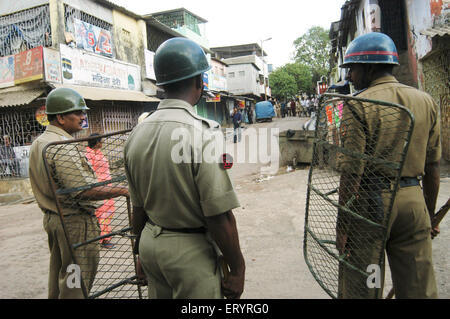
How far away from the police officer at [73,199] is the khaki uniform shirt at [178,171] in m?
0.77

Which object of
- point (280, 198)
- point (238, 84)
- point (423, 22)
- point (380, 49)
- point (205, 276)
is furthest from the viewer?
point (238, 84)

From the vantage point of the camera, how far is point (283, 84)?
40062mm

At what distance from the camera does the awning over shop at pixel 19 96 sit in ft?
30.3

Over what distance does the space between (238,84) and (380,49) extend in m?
33.0

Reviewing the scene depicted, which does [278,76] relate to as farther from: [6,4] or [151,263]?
[151,263]

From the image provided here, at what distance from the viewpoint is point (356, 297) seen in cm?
175

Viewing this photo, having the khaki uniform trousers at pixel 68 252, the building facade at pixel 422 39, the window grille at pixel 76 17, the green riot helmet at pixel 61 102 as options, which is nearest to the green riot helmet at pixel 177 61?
the green riot helmet at pixel 61 102

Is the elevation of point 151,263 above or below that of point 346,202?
below

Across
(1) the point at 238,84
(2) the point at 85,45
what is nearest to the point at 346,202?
(2) the point at 85,45

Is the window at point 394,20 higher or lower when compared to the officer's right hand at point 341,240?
higher

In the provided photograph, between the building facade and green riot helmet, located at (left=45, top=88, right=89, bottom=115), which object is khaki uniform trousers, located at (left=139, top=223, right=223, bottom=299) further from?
the building facade

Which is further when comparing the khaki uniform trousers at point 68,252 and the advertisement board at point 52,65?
the advertisement board at point 52,65

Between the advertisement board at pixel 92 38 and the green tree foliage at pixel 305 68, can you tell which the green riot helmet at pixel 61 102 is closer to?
the advertisement board at pixel 92 38

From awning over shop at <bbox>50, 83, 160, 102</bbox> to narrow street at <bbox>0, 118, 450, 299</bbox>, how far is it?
14.0 feet
